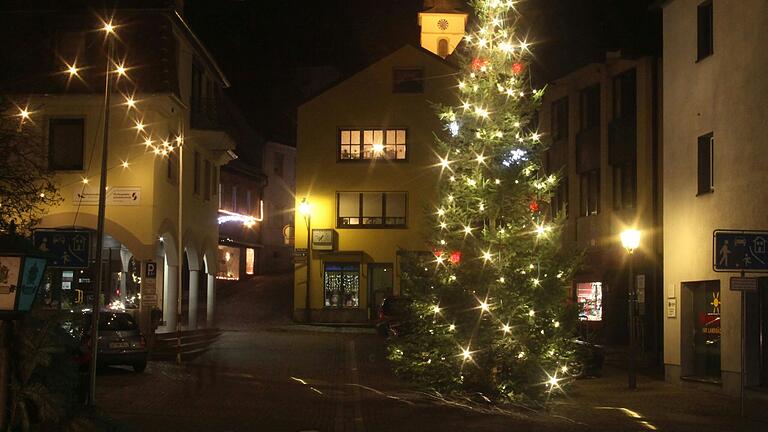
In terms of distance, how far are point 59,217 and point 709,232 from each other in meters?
19.1

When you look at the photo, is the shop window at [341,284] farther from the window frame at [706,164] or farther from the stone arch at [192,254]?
the window frame at [706,164]

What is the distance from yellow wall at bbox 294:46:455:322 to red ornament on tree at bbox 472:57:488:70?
24.7 metres

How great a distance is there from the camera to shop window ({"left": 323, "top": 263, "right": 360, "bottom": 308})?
142ft

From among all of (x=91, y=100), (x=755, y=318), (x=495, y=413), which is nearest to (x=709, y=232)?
(x=755, y=318)

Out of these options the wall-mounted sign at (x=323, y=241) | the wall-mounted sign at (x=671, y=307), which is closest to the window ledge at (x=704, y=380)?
the wall-mounted sign at (x=671, y=307)

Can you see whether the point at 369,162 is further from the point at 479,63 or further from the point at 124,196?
the point at 479,63

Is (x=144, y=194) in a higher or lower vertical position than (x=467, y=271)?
higher

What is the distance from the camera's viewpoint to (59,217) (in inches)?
1153

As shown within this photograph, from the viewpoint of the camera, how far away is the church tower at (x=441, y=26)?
55.5 m

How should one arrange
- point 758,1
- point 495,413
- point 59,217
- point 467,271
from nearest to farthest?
point 495,413 < point 467,271 < point 758,1 < point 59,217

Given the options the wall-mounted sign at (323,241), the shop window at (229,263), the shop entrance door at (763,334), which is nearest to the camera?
the shop entrance door at (763,334)

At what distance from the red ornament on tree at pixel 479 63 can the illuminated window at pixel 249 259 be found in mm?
40206

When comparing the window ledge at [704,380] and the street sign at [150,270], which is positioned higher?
the street sign at [150,270]

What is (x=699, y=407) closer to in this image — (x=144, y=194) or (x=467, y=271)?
(x=467, y=271)
